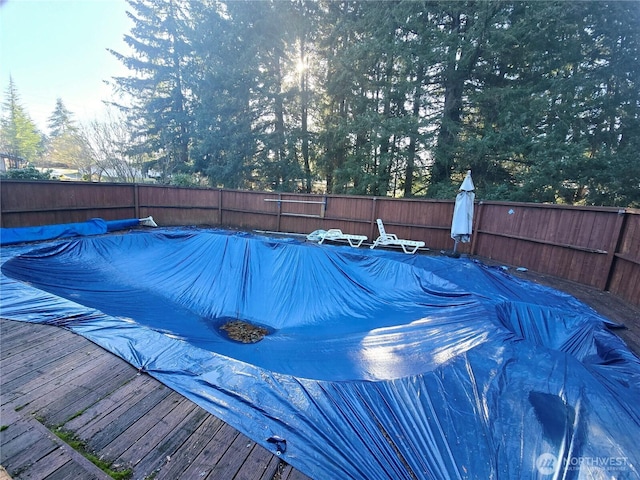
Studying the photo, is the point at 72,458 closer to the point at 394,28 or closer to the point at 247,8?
the point at 394,28

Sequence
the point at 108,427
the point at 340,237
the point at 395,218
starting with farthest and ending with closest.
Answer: the point at 395,218 < the point at 340,237 < the point at 108,427

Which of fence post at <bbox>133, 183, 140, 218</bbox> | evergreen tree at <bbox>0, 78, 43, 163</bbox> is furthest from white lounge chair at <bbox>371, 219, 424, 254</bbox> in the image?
evergreen tree at <bbox>0, 78, 43, 163</bbox>

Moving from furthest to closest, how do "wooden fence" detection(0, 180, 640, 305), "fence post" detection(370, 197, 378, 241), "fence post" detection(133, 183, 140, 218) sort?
"fence post" detection(133, 183, 140, 218), "fence post" detection(370, 197, 378, 241), "wooden fence" detection(0, 180, 640, 305)

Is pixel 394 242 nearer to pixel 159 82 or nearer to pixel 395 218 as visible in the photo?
pixel 395 218

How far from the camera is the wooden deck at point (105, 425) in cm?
126

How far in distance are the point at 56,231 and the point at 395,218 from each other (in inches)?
315

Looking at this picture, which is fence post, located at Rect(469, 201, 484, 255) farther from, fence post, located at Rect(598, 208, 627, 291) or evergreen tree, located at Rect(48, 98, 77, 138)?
evergreen tree, located at Rect(48, 98, 77, 138)

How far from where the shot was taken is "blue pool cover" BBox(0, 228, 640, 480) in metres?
1.41

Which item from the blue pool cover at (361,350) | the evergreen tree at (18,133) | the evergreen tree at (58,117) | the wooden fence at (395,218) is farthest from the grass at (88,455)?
the evergreen tree at (58,117)

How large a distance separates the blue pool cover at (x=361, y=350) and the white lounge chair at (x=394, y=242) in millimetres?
1129

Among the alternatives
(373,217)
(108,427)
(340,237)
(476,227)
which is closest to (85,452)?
(108,427)

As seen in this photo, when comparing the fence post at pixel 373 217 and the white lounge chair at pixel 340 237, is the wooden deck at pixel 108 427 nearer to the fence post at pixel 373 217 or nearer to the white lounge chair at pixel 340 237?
the white lounge chair at pixel 340 237

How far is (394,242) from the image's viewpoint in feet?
21.6

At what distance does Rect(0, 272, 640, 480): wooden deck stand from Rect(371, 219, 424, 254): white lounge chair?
5.65 m
